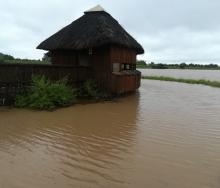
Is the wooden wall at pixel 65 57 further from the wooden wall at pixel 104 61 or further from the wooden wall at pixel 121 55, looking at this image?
the wooden wall at pixel 121 55

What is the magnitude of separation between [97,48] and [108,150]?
443 inches

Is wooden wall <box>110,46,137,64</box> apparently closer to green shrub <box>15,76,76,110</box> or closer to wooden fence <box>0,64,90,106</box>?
wooden fence <box>0,64,90,106</box>

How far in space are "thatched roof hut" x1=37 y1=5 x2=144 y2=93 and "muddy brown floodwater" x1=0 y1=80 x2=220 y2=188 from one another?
5.73m

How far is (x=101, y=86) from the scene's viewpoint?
17922mm

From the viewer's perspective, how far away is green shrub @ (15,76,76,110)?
1317 centimetres

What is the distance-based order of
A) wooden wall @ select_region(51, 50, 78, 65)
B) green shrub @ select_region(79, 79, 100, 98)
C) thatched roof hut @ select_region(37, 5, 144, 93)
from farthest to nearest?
wooden wall @ select_region(51, 50, 78, 65), thatched roof hut @ select_region(37, 5, 144, 93), green shrub @ select_region(79, 79, 100, 98)

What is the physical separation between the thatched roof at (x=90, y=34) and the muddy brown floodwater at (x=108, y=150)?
586 centimetres

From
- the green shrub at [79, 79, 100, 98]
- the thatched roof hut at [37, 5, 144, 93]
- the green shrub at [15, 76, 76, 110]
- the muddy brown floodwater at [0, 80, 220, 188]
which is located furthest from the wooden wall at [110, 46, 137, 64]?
the muddy brown floodwater at [0, 80, 220, 188]

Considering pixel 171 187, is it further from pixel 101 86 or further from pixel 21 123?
pixel 101 86

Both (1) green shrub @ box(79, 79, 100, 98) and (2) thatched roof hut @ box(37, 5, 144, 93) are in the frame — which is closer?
(1) green shrub @ box(79, 79, 100, 98)

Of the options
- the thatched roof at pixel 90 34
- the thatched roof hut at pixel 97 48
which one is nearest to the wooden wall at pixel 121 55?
the thatched roof hut at pixel 97 48

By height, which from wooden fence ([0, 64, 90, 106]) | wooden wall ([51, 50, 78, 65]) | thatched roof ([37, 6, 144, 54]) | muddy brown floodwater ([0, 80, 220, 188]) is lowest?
muddy brown floodwater ([0, 80, 220, 188])

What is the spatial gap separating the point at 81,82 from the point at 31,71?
3785mm

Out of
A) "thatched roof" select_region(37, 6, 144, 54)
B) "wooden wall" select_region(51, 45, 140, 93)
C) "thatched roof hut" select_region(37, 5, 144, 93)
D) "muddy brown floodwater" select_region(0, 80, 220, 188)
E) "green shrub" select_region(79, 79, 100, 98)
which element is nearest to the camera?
"muddy brown floodwater" select_region(0, 80, 220, 188)
